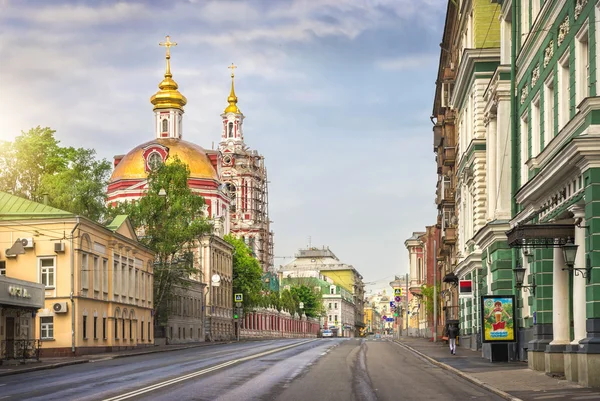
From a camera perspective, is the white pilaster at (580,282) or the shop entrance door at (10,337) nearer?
the white pilaster at (580,282)

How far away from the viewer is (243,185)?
15688 centimetres

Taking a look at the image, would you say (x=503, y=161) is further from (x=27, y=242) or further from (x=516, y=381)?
(x=27, y=242)

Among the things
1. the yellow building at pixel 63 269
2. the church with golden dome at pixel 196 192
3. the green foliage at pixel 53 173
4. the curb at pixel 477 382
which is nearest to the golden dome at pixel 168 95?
the church with golden dome at pixel 196 192

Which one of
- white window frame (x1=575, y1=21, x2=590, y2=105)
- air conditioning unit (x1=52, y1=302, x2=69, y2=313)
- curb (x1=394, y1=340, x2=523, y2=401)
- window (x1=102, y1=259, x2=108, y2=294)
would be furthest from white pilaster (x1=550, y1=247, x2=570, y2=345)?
window (x1=102, y1=259, x2=108, y2=294)

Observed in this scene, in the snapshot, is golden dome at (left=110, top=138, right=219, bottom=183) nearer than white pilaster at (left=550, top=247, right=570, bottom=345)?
No

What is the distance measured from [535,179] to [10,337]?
26412 millimetres

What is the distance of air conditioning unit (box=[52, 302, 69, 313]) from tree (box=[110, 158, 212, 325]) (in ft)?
62.5

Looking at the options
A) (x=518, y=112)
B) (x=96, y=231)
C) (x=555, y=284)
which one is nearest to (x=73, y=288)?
(x=96, y=231)

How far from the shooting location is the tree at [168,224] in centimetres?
7162

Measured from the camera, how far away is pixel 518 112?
105 feet

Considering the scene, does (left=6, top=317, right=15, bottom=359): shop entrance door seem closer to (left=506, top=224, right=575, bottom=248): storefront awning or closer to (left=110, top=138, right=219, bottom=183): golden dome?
(left=506, top=224, right=575, bottom=248): storefront awning

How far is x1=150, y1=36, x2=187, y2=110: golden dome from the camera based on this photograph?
422 ft

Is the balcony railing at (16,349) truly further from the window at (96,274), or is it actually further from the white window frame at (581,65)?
the white window frame at (581,65)

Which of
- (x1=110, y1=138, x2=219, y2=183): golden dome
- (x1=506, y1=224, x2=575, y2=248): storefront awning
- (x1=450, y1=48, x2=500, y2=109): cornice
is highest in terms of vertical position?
(x1=110, y1=138, x2=219, y2=183): golden dome
